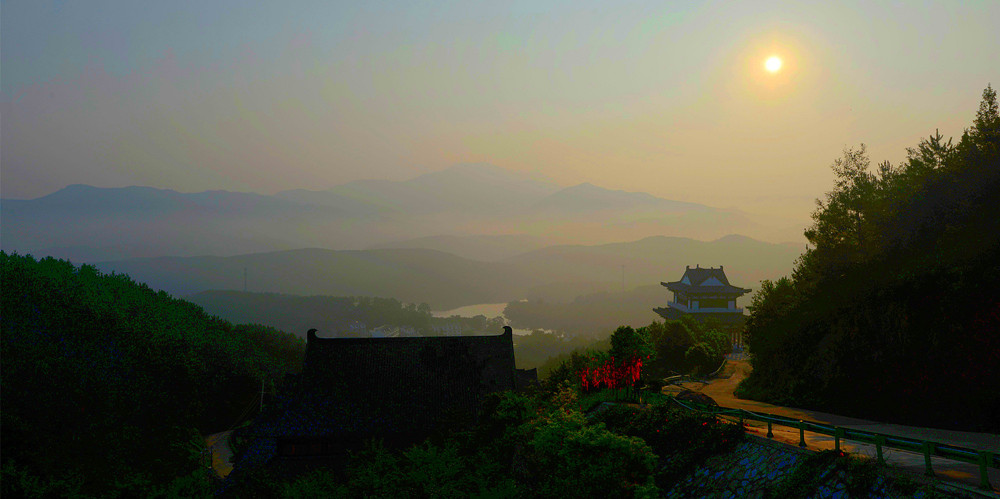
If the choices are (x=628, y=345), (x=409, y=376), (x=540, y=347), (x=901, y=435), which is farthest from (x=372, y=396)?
(x=540, y=347)

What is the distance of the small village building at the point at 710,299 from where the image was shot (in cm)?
7919

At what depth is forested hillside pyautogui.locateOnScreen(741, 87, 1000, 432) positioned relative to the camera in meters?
23.7

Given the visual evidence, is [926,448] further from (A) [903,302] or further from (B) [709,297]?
(B) [709,297]

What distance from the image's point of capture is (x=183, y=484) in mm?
16281

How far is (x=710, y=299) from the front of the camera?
269ft

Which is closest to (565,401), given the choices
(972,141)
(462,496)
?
(462,496)

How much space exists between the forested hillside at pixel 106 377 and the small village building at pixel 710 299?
61.1 m

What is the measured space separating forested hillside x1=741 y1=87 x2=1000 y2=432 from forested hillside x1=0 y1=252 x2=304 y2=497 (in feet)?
141

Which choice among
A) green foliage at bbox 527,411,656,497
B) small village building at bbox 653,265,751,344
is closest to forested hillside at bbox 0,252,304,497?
green foliage at bbox 527,411,656,497

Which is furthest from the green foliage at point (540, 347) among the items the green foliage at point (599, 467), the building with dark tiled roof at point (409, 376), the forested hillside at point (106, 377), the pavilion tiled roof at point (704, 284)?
the green foliage at point (599, 467)

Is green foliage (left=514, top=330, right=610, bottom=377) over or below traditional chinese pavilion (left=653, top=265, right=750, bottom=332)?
below

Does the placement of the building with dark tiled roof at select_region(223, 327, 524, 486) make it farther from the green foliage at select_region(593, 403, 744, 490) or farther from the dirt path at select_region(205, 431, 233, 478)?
the dirt path at select_region(205, 431, 233, 478)

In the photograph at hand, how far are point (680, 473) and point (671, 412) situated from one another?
4.31m

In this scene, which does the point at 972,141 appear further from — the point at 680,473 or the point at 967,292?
the point at 680,473
